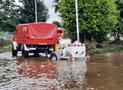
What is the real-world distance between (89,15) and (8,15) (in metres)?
21.4

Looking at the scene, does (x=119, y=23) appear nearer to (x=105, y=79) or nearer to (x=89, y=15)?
(x=89, y=15)

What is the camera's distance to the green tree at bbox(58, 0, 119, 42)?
41469 mm

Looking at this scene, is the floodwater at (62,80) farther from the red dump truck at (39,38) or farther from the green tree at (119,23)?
the green tree at (119,23)

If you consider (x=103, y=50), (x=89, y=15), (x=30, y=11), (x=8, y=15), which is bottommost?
(x=103, y=50)

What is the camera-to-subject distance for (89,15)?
1631 inches

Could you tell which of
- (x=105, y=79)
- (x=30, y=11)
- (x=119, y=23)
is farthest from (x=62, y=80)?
(x=30, y=11)

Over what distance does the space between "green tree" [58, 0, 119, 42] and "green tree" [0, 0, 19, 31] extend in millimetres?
17938

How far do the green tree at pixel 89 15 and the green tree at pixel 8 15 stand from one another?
58.9 feet

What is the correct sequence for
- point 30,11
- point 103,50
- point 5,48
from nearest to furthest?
point 103,50, point 5,48, point 30,11

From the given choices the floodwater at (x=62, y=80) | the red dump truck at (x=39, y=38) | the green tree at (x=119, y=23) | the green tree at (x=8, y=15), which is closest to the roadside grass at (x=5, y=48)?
the green tree at (x=8, y=15)

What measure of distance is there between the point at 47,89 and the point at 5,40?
152 feet

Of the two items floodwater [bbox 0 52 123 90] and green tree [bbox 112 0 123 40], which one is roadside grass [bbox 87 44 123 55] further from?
floodwater [bbox 0 52 123 90]

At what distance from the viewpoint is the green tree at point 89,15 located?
41.5 m

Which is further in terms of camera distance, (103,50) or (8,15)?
(8,15)
